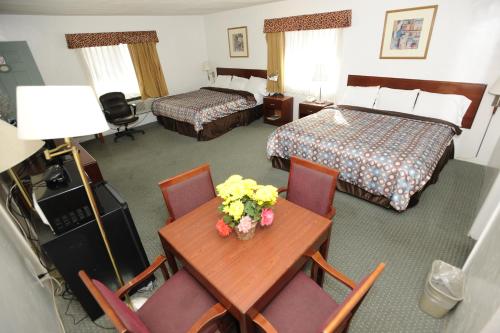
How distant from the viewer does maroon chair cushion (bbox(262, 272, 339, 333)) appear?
115 centimetres

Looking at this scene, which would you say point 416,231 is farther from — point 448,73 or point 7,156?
point 7,156

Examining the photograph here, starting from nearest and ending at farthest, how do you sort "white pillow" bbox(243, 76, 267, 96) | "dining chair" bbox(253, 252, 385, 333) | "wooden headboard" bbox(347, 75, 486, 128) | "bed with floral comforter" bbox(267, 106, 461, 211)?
"dining chair" bbox(253, 252, 385, 333) < "bed with floral comforter" bbox(267, 106, 461, 211) < "wooden headboard" bbox(347, 75, 486, 128) < "white pillow" bbox(243, 76, 267, 96)

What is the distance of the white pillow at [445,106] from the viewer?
2988 mm

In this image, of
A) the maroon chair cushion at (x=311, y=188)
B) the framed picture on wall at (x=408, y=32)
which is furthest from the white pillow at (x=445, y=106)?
the maroon chair cushion at (x=311, y=188)

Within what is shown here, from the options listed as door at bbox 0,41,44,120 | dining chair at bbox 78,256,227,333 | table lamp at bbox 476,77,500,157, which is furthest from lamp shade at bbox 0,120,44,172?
table lamp at bbox 476,77,500,157

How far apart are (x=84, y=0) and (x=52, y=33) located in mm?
1696

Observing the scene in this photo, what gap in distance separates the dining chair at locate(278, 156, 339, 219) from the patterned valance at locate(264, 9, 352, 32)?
3.04 m

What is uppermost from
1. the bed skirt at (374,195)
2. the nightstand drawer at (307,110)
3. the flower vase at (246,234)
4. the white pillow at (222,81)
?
the white pillow at (222,81)

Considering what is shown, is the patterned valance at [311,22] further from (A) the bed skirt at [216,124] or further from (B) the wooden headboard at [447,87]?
(A) the bed skirt at [216,124]

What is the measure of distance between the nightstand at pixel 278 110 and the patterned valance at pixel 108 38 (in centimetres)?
284

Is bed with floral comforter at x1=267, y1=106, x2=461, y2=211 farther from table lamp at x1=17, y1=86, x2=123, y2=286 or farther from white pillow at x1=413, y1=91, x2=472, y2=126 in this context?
table lamp at x1=17, y1=86, x2=123, y2=286

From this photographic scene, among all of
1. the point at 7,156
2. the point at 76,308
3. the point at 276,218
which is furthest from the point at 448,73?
the point at 76,308

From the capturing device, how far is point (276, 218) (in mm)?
1518

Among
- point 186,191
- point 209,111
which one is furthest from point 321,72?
point 186,191
